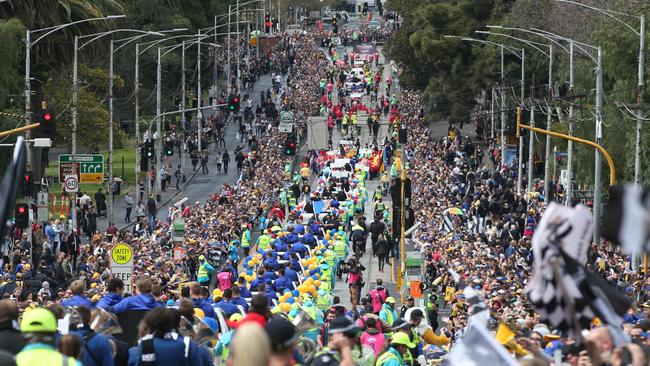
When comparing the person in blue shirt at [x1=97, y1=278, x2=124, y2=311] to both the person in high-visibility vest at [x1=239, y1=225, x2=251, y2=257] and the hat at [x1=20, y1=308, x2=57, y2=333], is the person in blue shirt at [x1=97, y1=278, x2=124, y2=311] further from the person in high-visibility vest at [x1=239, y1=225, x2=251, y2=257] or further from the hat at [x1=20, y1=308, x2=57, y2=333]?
the person in high-visibility vest at [x1=239, y1=225, x2=251, y2=257]

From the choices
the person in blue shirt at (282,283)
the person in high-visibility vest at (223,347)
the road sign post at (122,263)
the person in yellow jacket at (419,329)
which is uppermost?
the person in high-visibility vest at (223,347)

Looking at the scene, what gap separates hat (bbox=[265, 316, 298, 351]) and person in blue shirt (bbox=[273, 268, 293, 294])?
617 inches

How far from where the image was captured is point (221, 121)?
101188mm

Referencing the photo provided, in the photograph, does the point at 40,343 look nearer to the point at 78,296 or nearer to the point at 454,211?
the point at 78,296

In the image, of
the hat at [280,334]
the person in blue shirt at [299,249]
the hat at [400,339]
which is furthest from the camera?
the person in blue shirt at [299,249]

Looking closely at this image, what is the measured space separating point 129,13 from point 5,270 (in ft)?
183

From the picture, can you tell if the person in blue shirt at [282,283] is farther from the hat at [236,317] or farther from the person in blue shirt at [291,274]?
the hat at [236,317]

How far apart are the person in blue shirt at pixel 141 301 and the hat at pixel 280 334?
5.37 metres

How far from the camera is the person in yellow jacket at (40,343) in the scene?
12.3 m

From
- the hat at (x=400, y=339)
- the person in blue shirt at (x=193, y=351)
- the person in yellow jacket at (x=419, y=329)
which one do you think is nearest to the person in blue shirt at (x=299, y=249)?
the person in yellow jacket at (x=419, y=329)

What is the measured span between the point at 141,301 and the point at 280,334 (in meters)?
5.73

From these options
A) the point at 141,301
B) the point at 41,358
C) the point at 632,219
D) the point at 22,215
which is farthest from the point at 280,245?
the point at 632,219

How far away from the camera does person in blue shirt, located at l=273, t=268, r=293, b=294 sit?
90.6 feet

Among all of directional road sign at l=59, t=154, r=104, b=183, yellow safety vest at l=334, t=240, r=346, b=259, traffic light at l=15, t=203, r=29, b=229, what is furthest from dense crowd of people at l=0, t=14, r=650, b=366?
directional road sign at l=59, t=154, r=104, b=183
